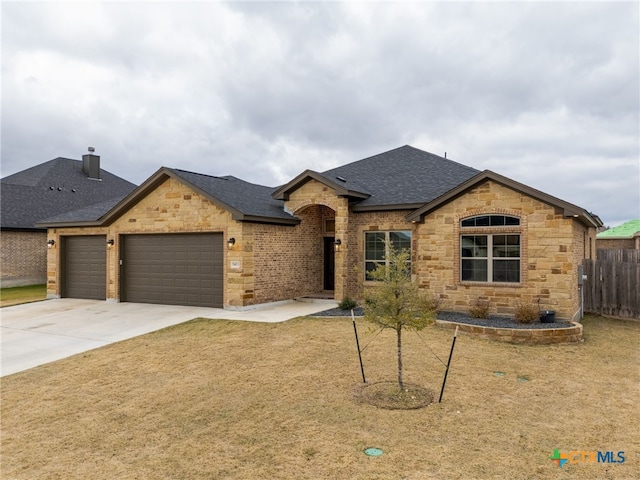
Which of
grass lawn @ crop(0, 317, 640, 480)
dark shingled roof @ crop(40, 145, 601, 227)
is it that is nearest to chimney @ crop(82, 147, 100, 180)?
dark shingled roof @ crop(40, 145, 601, 227)

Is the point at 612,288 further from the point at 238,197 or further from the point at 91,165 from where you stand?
the point at 91,165

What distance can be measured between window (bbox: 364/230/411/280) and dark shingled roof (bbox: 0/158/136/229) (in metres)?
19.2

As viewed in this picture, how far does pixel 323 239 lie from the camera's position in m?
19.3

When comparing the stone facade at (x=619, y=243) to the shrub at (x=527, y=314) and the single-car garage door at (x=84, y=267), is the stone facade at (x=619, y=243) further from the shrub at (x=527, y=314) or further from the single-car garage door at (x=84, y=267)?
the single-car garage door at (x=84, y=267)

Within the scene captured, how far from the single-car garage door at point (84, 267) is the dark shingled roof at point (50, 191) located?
22.3 ft

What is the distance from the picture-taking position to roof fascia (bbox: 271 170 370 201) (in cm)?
1633

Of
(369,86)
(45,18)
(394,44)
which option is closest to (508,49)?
(394,44)

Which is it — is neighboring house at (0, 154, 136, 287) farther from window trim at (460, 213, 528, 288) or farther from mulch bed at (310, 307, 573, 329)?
window trim at (460, 213, 528, 288)

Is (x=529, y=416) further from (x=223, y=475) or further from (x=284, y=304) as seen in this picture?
(x=284, y=304)

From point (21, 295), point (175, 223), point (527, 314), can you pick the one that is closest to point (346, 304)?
point (527, 314)

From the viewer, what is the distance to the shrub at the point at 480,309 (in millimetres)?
13328

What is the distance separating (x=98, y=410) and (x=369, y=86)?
17263 millimetres

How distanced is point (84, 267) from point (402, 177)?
14.4 metres

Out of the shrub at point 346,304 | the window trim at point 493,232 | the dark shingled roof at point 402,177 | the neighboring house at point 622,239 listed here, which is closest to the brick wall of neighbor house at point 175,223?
the shrub at point 346,304
